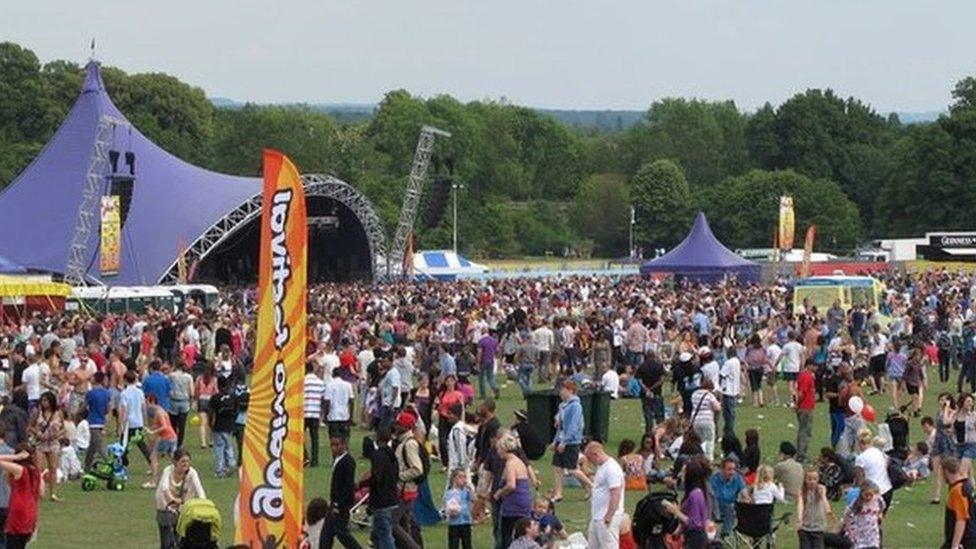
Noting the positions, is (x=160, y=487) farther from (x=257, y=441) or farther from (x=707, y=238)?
(x=707, y=238)

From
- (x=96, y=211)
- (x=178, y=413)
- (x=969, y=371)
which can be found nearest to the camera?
(x=178, y=413)

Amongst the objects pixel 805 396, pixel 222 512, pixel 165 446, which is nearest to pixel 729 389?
pixel 805 396

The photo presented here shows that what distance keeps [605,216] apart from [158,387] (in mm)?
108865

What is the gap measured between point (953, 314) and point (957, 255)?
45.5m

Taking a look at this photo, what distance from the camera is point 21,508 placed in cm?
1653

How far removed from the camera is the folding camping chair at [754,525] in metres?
17.9

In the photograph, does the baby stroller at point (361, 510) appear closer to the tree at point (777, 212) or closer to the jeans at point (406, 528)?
the jeans at point (406, 528)

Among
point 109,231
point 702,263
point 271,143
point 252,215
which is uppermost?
point 271,143

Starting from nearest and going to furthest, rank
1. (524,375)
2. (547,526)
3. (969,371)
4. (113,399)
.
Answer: (547,526) < (113,399) < (524,375) < (969,371)

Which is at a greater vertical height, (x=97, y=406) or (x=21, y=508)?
(x=97, y=406)

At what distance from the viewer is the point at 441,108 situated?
5527 inches

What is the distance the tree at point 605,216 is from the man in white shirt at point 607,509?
4493 inches

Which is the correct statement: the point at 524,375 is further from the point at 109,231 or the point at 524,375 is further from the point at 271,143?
the point at 271,143

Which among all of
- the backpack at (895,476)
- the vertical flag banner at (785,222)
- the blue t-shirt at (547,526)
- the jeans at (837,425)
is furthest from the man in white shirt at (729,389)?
the vertical flag banner at (785,222)
